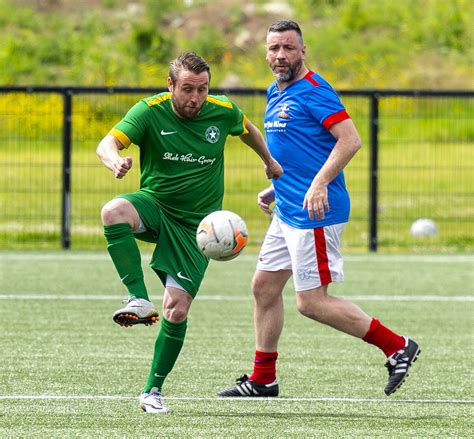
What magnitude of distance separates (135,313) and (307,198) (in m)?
1.26

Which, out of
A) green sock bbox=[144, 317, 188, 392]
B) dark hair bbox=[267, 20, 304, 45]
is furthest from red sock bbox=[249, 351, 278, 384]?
dark hair bbox=[267, 20, 304, 45]

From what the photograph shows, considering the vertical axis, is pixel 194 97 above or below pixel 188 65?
below

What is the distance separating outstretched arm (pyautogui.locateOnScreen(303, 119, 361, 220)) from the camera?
24.3ft

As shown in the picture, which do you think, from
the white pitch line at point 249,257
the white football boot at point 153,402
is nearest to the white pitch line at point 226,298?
the white pitch line at point 249,257

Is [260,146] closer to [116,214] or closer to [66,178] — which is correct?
[116,214]

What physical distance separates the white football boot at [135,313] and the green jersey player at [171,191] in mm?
140

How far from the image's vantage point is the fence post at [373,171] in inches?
668

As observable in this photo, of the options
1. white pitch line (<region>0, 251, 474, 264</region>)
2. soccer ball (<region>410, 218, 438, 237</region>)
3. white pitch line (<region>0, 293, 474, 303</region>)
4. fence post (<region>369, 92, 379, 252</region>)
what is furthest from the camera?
soccer ball (<region>410, 218, 438, 237</region>)

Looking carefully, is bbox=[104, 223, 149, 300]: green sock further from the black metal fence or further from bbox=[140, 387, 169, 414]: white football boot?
the black metal fence

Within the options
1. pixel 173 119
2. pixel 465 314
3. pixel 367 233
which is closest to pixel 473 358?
pixel 465 314

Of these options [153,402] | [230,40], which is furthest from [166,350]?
[230,40]

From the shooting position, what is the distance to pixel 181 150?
7.24 m

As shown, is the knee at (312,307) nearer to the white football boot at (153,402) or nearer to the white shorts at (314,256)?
the white shorts at (314,256)

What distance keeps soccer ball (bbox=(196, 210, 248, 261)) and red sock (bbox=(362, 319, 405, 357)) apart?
980 millimetres
